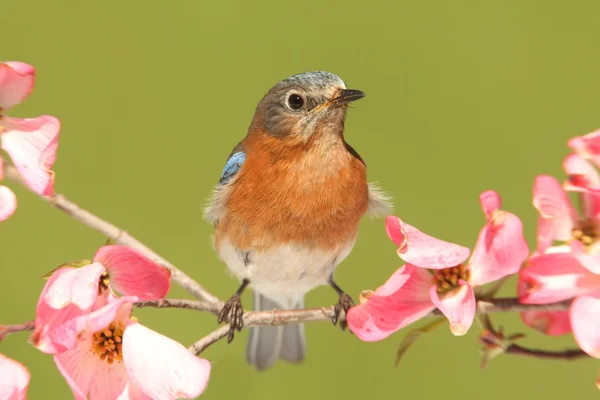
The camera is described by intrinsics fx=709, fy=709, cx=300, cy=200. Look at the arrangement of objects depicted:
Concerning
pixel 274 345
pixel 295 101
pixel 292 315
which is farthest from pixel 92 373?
pixel 274 345

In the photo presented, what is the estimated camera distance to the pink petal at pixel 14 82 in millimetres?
408

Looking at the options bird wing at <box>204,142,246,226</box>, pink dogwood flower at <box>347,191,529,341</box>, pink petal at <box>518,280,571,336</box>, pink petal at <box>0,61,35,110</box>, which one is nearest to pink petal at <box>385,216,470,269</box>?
pink dogwood flower at <box>347,191,529,341</box>

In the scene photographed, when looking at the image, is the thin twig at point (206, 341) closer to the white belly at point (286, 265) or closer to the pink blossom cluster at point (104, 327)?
the pink blossom cluster at point (104, 327)

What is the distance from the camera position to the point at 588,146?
1.27ft

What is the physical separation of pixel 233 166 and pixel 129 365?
0.42 meters

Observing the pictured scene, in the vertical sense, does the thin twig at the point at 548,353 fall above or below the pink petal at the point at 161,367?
above

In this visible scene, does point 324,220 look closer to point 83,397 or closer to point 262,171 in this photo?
point 262,171

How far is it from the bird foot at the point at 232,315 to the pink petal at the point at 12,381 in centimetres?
15

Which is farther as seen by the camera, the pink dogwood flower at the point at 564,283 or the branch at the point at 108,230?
A: the branch at the point at 108,230

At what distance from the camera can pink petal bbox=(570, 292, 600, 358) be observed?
35cm

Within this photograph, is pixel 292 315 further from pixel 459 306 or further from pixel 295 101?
pixel 295 101

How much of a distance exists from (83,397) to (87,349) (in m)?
0.05

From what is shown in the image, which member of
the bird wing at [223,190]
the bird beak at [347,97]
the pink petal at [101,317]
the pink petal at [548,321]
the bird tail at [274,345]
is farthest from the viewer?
the bird tail at [274,345]

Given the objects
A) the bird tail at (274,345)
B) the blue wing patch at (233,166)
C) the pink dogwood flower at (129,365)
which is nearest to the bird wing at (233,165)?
the blue wing patch at (233,166)
